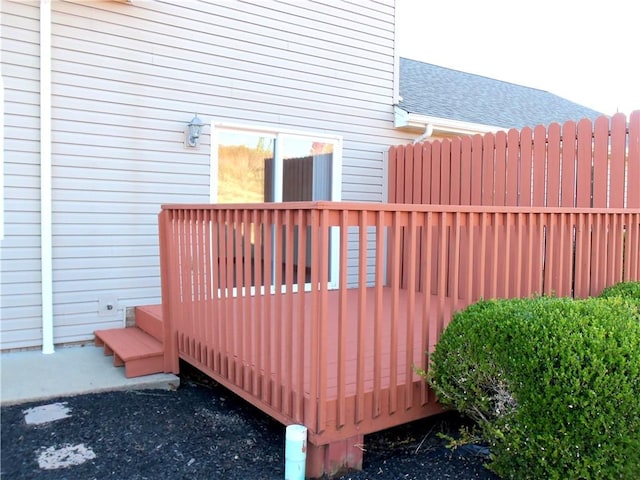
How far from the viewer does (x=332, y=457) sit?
8.60 ft

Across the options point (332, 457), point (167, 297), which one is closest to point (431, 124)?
point (167, 297)

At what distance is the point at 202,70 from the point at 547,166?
11.4ft

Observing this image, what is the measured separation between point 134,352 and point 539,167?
394 centimetres

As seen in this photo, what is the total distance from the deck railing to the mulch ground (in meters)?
0.25

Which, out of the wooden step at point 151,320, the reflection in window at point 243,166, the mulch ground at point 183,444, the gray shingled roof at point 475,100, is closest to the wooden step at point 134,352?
the wooden step at point 151,320

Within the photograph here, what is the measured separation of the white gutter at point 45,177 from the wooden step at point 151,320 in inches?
28.8

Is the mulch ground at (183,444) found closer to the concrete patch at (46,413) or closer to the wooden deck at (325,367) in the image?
the concrete patch at (46,413)

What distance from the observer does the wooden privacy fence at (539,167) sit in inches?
174

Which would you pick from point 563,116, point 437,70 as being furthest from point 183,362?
point 563,116

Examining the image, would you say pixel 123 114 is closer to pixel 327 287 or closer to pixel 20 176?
pixel 20 176

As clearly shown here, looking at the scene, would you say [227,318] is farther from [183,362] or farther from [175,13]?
[175,13]

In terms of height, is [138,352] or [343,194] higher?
[343,194]

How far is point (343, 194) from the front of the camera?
623 centimetres

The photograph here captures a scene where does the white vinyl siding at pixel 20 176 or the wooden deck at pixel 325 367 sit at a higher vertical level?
the white vinyl siding at pixel 20 176
